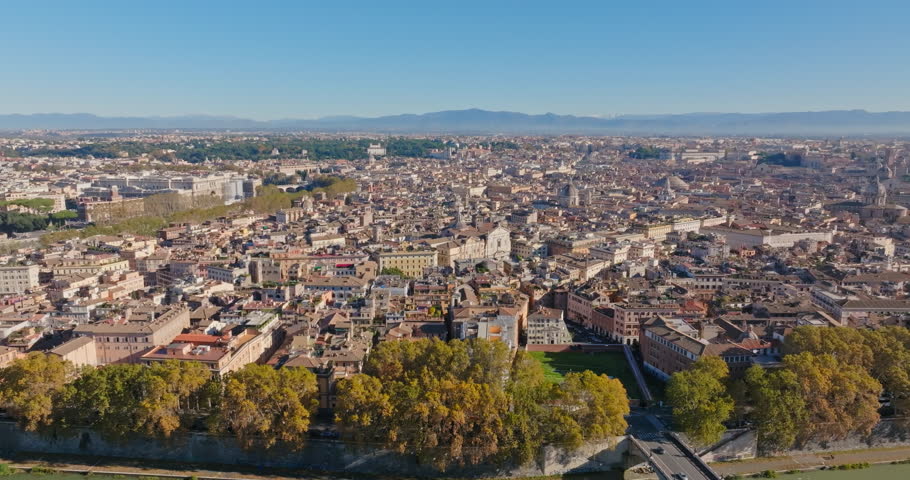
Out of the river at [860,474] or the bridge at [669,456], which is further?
the river at [860,474]

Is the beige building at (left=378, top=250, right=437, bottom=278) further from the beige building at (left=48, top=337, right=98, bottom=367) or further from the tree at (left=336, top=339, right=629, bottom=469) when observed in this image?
the tree at (left=336, top=339, right=629, bottom=469)

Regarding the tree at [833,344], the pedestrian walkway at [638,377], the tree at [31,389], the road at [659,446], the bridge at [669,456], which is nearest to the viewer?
the bridge at [669,456]

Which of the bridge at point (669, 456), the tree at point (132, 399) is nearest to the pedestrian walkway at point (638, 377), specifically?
the bridge at point (669, 456)

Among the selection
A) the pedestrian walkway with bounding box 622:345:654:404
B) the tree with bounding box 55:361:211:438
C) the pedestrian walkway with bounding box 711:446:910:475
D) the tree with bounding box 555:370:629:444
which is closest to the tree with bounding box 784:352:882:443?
the pedestrian walkway with bounding box 711:446:910:475

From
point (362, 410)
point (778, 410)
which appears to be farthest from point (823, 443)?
point (362, 410)

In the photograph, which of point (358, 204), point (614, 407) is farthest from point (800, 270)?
point (358, 204)

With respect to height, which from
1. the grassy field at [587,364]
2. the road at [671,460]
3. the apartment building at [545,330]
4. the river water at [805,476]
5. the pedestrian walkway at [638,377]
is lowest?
the river water at [805,476]

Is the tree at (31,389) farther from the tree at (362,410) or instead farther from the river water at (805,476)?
Answer: the tree at (362,410)
